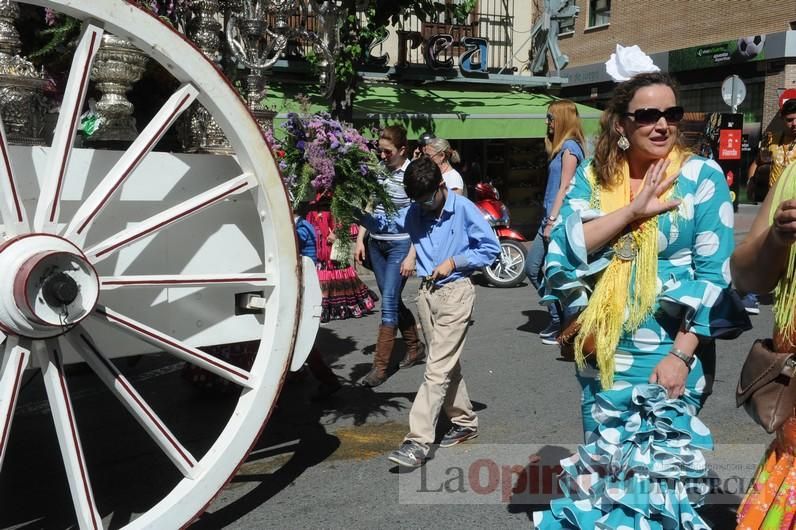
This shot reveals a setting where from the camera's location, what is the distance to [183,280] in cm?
309

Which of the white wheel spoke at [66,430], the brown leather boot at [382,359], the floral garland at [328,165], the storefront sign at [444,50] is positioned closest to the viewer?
the white wheel spoke at [66,430]

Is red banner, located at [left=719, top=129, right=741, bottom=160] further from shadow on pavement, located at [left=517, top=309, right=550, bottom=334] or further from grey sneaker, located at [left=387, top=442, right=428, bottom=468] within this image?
grey sneaker, located at [left=387, top=442, right=428, bottom=468]

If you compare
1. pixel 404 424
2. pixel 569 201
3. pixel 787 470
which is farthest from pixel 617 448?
pixel 404 424

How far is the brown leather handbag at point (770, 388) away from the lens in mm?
2236

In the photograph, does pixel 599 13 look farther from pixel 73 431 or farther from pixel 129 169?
pixel 73 431

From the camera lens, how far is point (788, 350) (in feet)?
7.48

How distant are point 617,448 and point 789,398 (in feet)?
1.78

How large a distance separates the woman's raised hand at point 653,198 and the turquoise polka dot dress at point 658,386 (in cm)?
5

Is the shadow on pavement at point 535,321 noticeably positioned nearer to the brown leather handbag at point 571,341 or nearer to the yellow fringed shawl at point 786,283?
the brown leather handbag at point 571,341

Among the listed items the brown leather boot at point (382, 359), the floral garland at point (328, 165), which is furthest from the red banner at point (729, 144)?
the floral garland at point (328, 165)

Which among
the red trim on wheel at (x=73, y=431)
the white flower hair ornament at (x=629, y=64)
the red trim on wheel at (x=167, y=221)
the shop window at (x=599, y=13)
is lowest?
the red trim on wheel at (x=73, y=431)

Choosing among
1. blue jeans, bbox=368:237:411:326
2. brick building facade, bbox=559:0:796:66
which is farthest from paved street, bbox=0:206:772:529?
brick building facade, bbox=559:0:796:66

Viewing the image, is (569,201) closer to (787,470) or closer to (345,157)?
(787,470)

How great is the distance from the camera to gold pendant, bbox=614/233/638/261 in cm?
267
